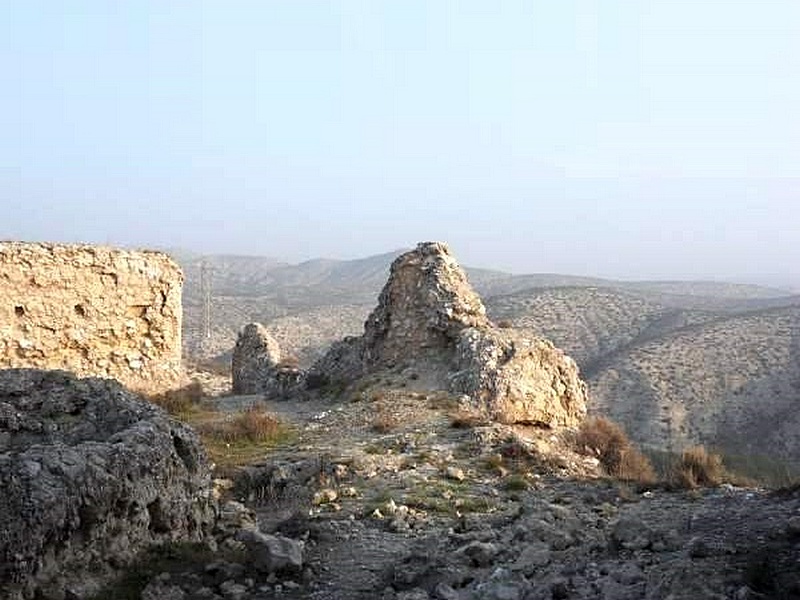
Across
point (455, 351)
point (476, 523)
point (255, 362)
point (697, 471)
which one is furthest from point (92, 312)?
point (697, 471)

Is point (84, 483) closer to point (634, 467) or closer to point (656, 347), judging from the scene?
point (634, 467)

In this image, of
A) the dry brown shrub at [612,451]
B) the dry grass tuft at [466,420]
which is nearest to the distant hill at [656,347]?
the dry brown shrub at [612,451]

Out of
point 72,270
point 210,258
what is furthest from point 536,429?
point 210,258

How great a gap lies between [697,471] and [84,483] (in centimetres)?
842

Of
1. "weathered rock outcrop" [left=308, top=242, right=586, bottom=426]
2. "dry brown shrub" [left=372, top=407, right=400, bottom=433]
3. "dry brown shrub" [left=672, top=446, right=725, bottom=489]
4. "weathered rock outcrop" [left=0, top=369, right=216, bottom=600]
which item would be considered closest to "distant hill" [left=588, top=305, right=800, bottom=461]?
"weathered rock outcrop" [left=308, top=242, right=586, bottom=426]

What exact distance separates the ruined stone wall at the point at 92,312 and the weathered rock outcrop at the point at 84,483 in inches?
281

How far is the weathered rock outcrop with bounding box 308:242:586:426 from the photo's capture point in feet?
50.3

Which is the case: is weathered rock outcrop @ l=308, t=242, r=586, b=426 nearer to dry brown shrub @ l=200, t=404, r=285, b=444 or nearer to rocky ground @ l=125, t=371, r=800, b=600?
rocky ground @ l=125, t=371, r=800, b=600

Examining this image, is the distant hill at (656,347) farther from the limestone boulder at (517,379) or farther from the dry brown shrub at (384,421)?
the dry brown shrub at (384,421)

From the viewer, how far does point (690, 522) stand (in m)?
6.96

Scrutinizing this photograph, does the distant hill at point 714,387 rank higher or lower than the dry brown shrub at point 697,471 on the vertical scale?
lower

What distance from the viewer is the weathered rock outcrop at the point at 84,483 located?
5.32 meters

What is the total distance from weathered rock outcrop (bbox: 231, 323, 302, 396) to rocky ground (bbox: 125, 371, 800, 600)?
723 cm

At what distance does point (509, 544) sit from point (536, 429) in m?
7.81
